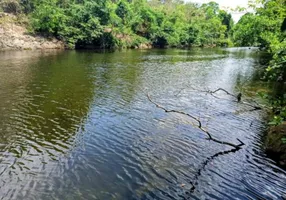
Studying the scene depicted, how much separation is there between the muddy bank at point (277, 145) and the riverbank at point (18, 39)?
2413 inches

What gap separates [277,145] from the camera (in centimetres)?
1202

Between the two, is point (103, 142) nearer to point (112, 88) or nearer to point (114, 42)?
point (112, 88)

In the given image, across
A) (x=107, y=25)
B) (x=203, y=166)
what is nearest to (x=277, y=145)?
(x=203, y=166)

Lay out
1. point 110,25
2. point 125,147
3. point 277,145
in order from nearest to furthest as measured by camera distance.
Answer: point 277,145 < point 125,147 < point 110,25

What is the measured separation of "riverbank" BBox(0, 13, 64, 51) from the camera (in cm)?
6016

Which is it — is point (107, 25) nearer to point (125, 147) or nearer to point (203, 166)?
point (125, 147)

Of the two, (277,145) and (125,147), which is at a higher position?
(277,145)

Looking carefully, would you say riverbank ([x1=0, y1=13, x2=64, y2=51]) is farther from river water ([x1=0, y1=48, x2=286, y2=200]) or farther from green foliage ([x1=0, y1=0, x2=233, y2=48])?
river water ([x1=0, y1=48, x2=286, y2=200])

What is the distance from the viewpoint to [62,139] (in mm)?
13250

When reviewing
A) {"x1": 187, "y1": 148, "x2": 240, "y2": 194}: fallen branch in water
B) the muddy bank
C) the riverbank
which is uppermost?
the riverbank

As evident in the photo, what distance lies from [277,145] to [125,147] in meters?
7.35

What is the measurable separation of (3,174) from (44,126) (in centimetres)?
509

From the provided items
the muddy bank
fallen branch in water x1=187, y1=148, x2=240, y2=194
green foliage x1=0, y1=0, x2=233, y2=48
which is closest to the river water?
fallen branch in water x1=187, y1=148, x2=240, y2=194

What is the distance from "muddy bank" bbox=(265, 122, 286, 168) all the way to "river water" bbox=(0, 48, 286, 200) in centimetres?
42
